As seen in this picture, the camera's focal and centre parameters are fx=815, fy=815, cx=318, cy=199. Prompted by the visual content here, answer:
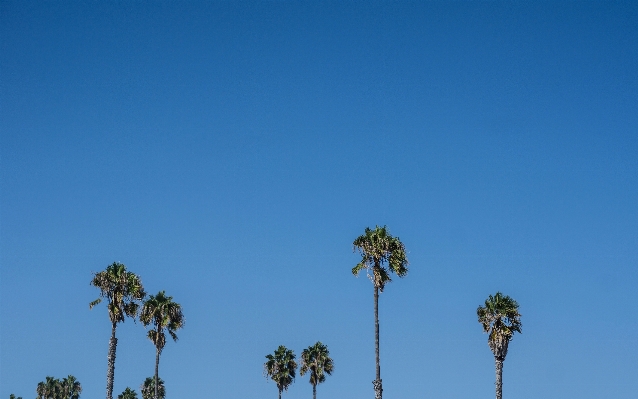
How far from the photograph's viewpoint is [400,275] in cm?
6762

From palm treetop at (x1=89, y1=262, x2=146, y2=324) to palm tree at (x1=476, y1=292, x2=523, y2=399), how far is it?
30901 mm

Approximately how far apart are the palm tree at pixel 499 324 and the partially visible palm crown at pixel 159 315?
95.1ft

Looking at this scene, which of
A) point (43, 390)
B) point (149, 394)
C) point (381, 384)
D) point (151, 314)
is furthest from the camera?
point (43, 390)

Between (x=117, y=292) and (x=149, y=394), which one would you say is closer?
(x=117, y=292)

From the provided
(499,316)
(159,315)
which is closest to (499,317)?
(499,316)

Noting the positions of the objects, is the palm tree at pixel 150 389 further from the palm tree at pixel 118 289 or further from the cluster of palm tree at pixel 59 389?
the palm tree at pixel 118 289

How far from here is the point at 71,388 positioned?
14412 centimetres

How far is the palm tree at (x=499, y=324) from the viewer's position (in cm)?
7162

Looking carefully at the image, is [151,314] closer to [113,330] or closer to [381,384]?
[113,330]

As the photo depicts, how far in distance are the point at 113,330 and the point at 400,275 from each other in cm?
2476

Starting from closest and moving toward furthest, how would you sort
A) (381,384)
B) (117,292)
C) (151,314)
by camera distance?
(381,384) → (117,292) → (151,314)

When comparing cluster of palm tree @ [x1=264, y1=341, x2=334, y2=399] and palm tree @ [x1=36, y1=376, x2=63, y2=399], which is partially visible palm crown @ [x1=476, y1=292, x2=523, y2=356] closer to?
cluster of palm tree @ [x1=264, y1=341, x2=334, y2=399]

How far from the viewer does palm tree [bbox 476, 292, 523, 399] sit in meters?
71.6

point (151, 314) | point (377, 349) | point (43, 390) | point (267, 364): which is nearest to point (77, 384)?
point (43, 390)
